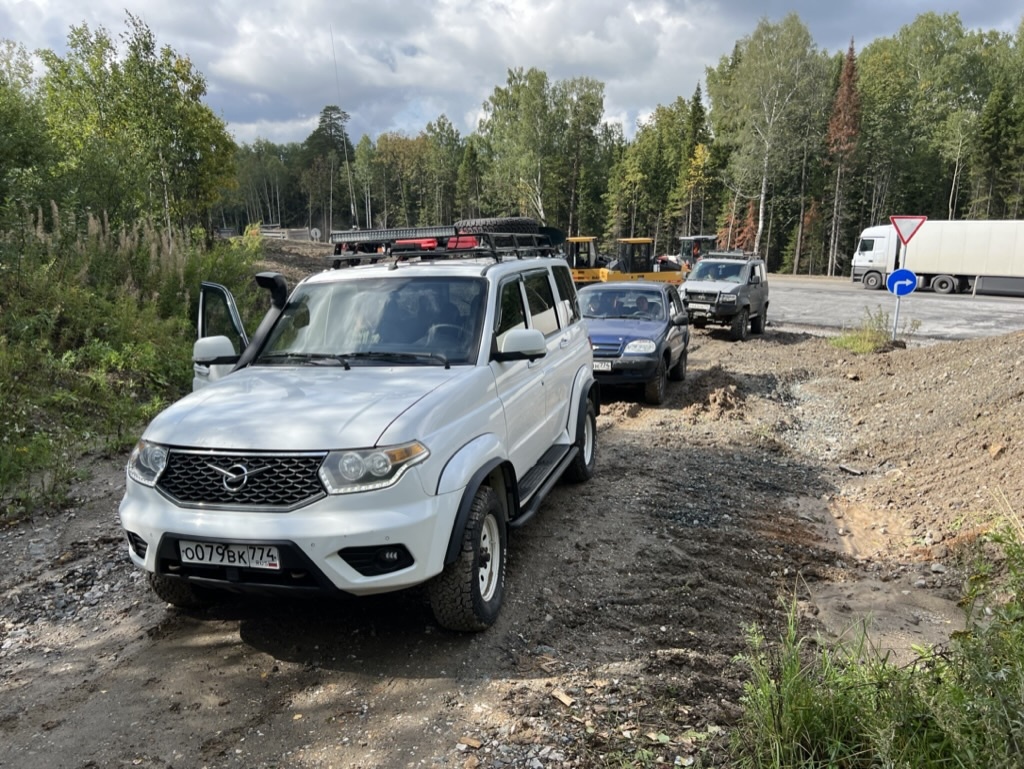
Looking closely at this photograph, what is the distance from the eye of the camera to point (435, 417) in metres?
3.33

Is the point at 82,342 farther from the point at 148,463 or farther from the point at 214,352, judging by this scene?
the point at 148,463

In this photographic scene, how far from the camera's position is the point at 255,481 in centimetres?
310

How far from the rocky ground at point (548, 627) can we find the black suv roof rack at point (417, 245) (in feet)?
7.12

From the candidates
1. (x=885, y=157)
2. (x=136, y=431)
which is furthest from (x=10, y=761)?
(x=885, y=157)

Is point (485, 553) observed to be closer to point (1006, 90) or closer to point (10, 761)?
point (10, 761)

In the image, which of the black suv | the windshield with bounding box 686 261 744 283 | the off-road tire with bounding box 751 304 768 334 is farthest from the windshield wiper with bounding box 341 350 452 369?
the off-road tire with bounding box 751 304 768 334

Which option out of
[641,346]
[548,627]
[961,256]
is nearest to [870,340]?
[641,346]

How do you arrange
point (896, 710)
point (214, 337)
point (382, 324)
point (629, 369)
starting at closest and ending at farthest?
point (896, 710) < point (382, 324) < point (214, 337) < point (629, 369)

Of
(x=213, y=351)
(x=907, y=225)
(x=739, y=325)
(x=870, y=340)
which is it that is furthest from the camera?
(x=739, y=325)

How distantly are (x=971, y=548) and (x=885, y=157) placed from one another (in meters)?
58.2

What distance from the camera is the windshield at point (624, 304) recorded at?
1086cm

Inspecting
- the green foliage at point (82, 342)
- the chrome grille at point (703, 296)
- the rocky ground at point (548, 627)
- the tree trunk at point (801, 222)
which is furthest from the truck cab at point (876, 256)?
the green foliage at point (82, 342)

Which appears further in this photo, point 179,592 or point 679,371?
point 679,371

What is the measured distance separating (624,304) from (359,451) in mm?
8483
